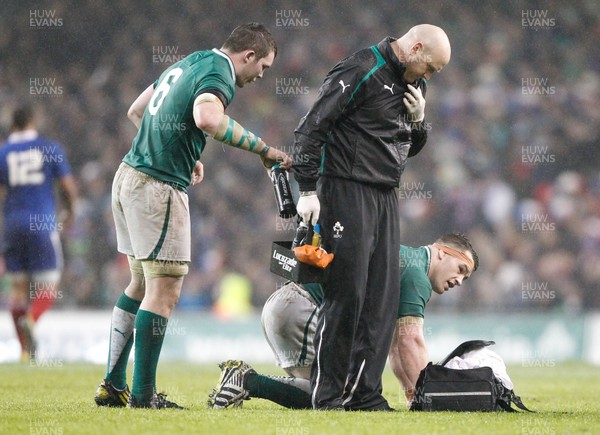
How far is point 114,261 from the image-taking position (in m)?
13.5

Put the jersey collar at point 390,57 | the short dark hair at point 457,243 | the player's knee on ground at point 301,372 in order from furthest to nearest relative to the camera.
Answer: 1. the short dark hair at point 457,243
2. the player's knee on ground at point 301,372
3. the jersey collar at point 390,57

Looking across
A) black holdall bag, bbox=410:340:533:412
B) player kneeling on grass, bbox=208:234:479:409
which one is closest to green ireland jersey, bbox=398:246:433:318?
player kneeling on grass, bbox=208:234:479:409

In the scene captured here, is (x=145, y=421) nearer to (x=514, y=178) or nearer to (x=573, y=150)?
(x=514, y=178)

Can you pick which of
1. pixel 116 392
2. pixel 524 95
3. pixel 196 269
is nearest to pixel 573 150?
pixel 524 95

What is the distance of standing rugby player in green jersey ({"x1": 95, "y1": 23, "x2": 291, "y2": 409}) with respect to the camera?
5.27m

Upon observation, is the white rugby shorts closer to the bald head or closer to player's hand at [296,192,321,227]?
player's hand at [296,192,321,227]

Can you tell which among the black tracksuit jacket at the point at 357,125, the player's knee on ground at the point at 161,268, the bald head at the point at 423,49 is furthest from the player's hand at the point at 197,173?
the bald head at the point at 423,49

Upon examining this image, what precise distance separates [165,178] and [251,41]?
893mm

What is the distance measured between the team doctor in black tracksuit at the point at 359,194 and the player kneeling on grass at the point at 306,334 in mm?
296

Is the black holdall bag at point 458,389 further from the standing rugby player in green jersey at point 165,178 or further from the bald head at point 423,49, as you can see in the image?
the bald head at point 423,49

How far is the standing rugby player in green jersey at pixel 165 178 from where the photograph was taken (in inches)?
207

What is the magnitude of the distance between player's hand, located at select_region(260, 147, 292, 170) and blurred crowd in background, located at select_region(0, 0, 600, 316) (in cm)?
744

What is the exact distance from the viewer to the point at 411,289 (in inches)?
228

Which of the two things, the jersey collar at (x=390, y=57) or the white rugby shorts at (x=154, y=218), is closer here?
the white rugby shorts at (x=154, y=218)
